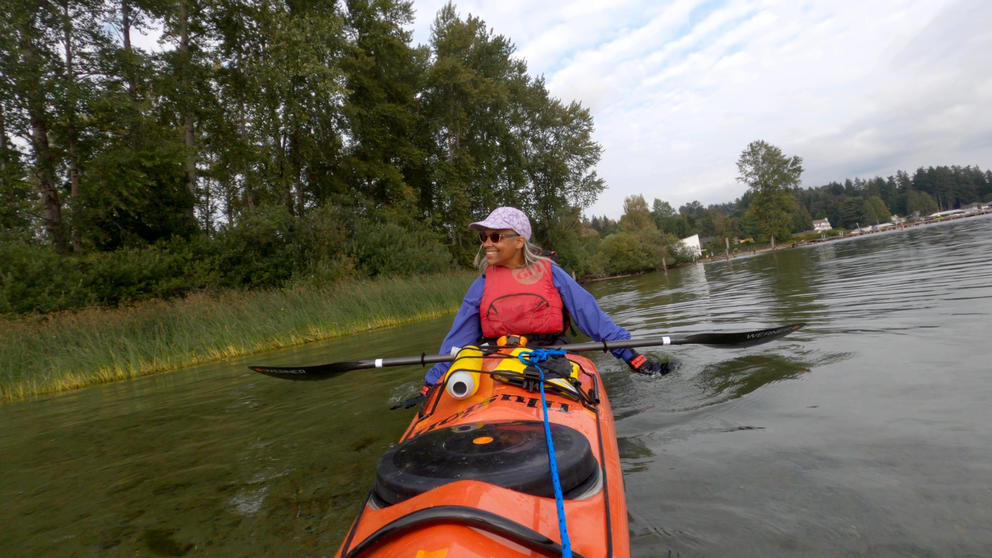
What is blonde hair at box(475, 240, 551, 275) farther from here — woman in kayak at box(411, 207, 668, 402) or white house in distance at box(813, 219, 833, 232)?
white house in distance at box(813, 219, 833, 232)

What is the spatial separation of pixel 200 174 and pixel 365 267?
29.8 ft

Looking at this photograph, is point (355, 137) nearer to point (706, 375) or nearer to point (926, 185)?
point (706, 375)

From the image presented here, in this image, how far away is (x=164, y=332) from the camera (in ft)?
28.2

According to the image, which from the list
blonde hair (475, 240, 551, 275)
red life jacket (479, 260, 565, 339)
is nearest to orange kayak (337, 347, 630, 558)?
red life jacket (479, 260, 565, 339)

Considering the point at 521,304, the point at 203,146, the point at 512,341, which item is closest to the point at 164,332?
the point at 521,304

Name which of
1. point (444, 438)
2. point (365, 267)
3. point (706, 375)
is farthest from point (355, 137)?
point (444, 438)

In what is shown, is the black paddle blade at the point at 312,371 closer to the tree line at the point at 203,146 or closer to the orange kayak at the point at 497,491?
the orange kayak at the point at 497,491

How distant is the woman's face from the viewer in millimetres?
3342

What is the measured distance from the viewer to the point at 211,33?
16.0m

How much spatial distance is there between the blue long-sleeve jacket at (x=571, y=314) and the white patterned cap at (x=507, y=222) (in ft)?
1.23

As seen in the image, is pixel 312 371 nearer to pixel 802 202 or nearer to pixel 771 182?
pixel 771 182

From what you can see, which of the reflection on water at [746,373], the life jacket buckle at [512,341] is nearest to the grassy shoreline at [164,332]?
the life jacket buckle at [512,341]

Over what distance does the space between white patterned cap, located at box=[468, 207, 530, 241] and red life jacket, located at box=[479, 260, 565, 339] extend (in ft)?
0.90

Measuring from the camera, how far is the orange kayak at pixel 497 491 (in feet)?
3.75
